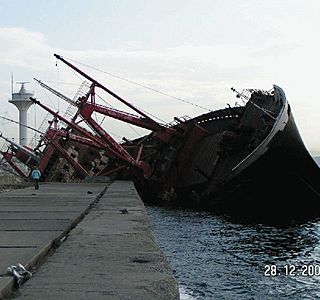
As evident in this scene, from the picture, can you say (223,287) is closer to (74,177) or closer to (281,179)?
(281,179)

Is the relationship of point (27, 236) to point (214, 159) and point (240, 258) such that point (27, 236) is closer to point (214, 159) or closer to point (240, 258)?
point (240, 258)

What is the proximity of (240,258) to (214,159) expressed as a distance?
47.6 feet

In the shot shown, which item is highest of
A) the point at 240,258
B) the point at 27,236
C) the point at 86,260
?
the point at 86,260

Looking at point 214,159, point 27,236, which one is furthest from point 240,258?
point 214,159

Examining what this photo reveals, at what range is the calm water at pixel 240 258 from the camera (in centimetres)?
852

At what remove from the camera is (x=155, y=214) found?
22.3 metres

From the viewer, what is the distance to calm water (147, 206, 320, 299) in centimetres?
852

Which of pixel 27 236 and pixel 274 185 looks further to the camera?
pixel 274 185

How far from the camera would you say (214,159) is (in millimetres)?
25828

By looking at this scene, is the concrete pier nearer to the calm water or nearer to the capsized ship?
the calm water

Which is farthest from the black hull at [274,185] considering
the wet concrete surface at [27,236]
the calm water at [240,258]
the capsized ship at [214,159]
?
the wet concrete surface at [27,236]

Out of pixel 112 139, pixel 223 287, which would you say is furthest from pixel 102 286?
pixel 112 139

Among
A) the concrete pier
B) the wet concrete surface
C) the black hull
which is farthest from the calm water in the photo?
the black hull

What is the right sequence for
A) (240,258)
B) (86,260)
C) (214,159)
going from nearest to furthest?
(86,260) < (240,258) < (214,159)
